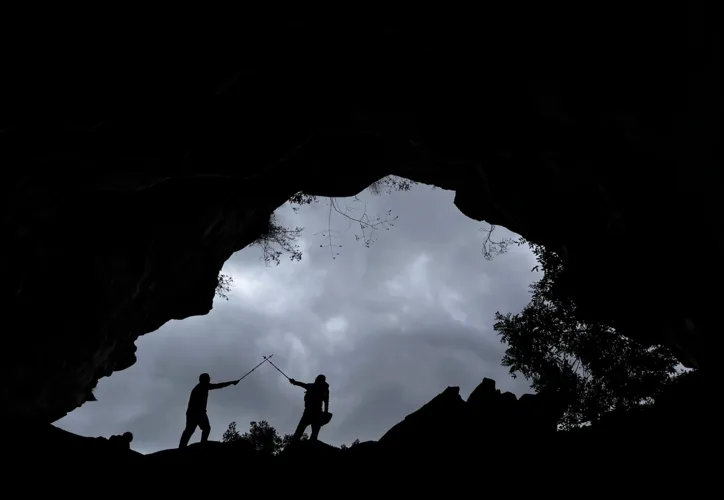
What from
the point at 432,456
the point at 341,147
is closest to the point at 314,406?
the point at 432,456

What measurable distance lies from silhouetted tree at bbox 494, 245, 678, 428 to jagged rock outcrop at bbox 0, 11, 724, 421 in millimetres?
3332

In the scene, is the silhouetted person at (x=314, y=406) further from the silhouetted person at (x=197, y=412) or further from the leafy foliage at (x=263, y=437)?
the leafy foliage at (x=263, y=437)

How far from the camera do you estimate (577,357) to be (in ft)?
55.6

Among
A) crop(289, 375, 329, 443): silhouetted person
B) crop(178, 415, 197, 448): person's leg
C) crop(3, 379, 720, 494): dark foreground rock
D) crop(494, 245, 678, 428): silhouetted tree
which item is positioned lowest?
crop(3, 379, 720, 494): dark foreground rock

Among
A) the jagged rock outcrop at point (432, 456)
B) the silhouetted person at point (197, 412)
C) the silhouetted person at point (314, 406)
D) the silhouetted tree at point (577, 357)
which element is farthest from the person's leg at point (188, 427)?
the silhouetted tree at point (577, 357)

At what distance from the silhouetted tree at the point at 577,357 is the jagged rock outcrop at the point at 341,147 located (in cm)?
333

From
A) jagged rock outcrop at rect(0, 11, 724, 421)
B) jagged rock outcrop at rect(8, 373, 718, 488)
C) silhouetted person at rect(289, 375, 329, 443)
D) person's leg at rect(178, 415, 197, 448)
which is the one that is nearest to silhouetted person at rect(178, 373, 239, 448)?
person's leg at rect(178, 415, 197, 448)

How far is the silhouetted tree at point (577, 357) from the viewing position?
52.0 ft

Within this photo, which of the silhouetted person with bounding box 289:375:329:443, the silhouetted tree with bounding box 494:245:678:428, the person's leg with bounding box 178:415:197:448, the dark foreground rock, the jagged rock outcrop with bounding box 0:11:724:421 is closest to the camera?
the dark foreground rock

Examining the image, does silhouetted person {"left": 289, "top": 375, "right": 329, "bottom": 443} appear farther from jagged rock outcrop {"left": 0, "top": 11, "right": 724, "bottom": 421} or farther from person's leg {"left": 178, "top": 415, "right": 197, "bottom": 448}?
jagged rock outcrop {"left": 0, "top": 11, "right": 724, "bottom": 421}

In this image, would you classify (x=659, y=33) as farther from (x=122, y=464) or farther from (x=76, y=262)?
(x=76, y=262)

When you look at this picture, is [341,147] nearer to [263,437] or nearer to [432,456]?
[432,456]

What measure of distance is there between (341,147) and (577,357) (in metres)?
12.5

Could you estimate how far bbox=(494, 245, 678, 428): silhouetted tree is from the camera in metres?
15.9
